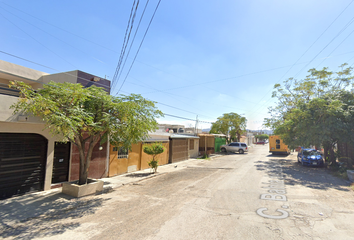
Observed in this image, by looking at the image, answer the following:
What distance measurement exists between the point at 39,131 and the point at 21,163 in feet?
4.58

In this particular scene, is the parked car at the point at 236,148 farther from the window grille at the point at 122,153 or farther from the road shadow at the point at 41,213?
the road shadow at the point at 41,213

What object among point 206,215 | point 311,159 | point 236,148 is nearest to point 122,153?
point 206,215

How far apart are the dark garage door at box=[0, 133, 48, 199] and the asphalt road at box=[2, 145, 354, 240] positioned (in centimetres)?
237

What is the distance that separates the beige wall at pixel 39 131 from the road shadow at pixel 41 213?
28.4 inches

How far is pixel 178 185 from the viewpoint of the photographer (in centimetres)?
960

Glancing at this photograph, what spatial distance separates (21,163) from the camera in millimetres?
7461

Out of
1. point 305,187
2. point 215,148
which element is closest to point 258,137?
point 215,148

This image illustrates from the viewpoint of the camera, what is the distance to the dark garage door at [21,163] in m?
6.99

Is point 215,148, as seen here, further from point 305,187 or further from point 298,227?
point 298,227

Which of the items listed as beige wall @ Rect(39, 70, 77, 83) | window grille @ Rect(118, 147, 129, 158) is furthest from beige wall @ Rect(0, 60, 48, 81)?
window grille @ Rect(118, 147, 129, 158)

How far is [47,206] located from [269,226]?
7.13m

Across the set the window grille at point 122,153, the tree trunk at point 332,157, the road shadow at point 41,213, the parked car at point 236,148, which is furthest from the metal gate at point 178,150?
the tree trunk at point 332,157

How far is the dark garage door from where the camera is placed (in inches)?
275

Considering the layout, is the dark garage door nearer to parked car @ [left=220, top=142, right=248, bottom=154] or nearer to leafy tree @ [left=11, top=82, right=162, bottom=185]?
leafy tree @ [left=11, top=82, right=162, bottom=185]
